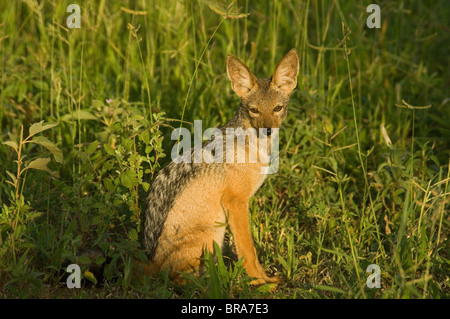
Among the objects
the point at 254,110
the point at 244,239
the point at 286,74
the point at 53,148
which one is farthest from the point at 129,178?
the point at 286,74

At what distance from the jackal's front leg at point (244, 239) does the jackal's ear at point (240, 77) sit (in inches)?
36.7

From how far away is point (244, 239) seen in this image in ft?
14.8

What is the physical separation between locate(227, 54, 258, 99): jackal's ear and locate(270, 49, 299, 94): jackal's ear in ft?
0.59

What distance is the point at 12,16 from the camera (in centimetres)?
743

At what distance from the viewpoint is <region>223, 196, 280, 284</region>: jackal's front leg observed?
446 cm

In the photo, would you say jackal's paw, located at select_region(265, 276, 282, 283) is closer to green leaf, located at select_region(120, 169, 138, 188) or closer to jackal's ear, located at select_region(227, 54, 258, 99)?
→ green leaf, located at select_region(120, 169, 138, 188)

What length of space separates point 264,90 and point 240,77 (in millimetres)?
225

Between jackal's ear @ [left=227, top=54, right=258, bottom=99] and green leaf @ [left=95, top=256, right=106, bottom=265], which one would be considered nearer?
green leaf @ [left=95, top=256, right=106, bottom=265]

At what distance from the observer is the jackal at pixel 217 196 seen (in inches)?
176

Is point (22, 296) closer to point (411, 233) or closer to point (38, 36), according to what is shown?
point (411, 233)

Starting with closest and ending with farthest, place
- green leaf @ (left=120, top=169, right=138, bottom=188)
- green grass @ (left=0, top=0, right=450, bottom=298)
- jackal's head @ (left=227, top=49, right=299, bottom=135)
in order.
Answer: green grass @ (left=0, top=0, right=450, bottom=298)
green leaf @ (left=120, top=169, right=138, bottom=188)
jackal's head @ (left=227, top=49, right=299, bottom=135)

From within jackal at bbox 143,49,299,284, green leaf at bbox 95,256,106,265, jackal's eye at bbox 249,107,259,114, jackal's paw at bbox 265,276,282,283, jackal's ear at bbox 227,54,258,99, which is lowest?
jackal's paw at bbox 265,276,282,283

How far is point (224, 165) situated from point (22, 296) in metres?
1.78

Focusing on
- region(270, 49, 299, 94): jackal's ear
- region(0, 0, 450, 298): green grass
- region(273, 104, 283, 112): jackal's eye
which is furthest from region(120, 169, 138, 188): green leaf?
region(270, 49, 299, 94): jackal's ear
